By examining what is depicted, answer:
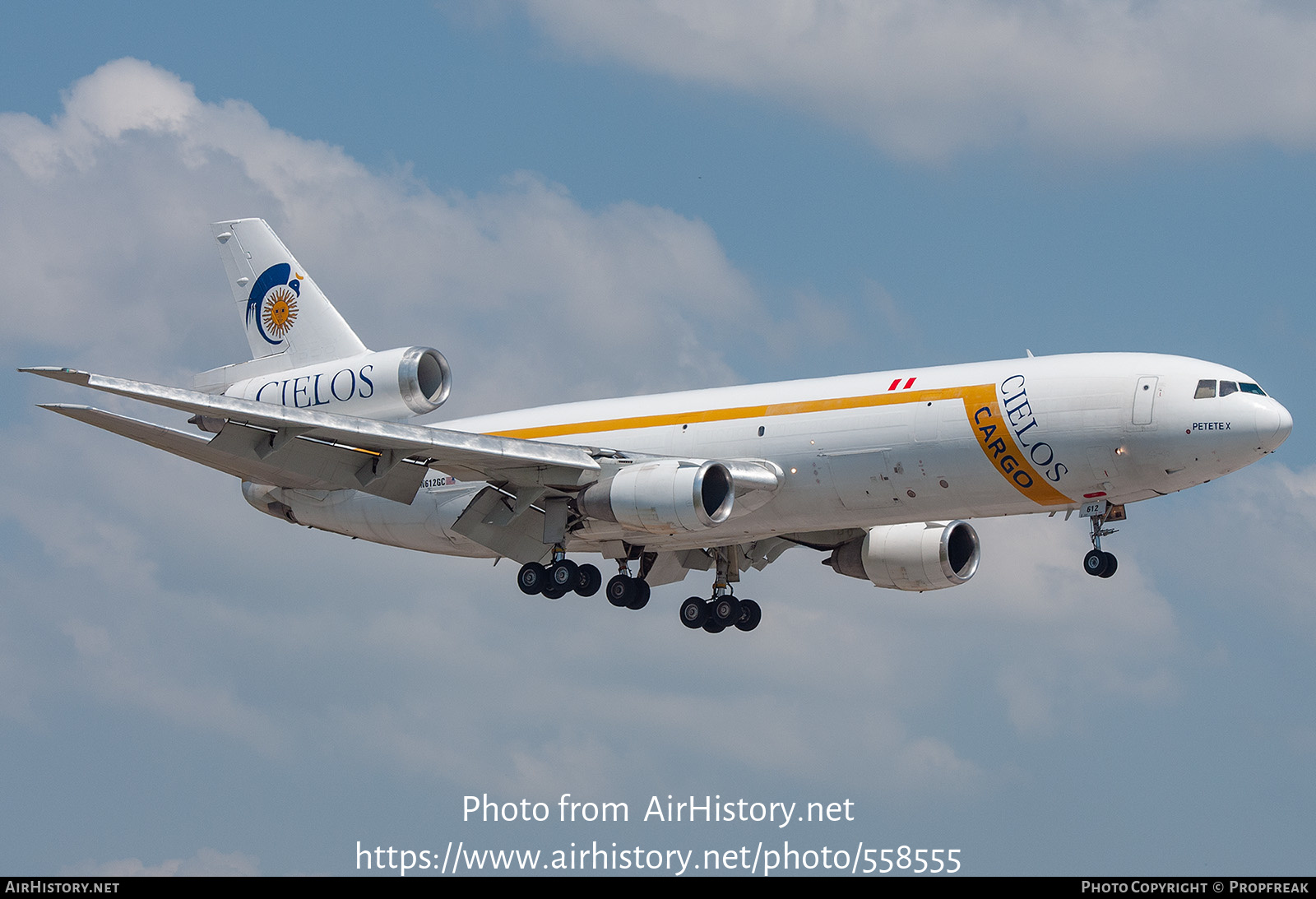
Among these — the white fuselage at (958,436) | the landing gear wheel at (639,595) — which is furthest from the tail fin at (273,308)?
the landing gear wheel at (639,595)

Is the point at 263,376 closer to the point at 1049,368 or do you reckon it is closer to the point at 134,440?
the point at 134,440

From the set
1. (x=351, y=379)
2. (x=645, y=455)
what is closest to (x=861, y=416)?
(x=645, y=455)

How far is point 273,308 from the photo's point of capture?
49938mm

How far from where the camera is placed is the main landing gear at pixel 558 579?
44.1 metres

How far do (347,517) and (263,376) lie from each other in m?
4.73

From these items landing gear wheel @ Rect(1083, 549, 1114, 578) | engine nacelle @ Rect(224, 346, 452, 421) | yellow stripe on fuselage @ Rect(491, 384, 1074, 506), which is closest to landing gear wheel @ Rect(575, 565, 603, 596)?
yellow stripe on fuselage @ Rect(491, 384, 1074, 506)

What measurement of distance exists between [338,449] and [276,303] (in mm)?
9640

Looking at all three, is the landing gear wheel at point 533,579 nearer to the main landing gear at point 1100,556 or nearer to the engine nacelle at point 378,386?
the engine nacelle at point 378,386

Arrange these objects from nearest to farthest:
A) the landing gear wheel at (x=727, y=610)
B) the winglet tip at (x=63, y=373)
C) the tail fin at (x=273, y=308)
Answer: the winglet tip at (x=63, y=373) < the tail fin at (x=273, y=308) < the landing gear wheel at (x=727, y=610)

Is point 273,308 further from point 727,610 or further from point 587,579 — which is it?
point 727,610

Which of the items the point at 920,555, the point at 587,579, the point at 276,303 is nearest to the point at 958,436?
the point at 920,555

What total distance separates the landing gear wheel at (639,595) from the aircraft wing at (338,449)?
495 centimetres

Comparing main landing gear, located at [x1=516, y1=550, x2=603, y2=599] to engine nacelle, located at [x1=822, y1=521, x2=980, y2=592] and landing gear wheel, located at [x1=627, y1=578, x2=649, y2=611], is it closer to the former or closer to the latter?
landing gear wheel, located at [x1=627, y1=578, x2=649, y2=611]

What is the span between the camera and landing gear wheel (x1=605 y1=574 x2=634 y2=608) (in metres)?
47.0
